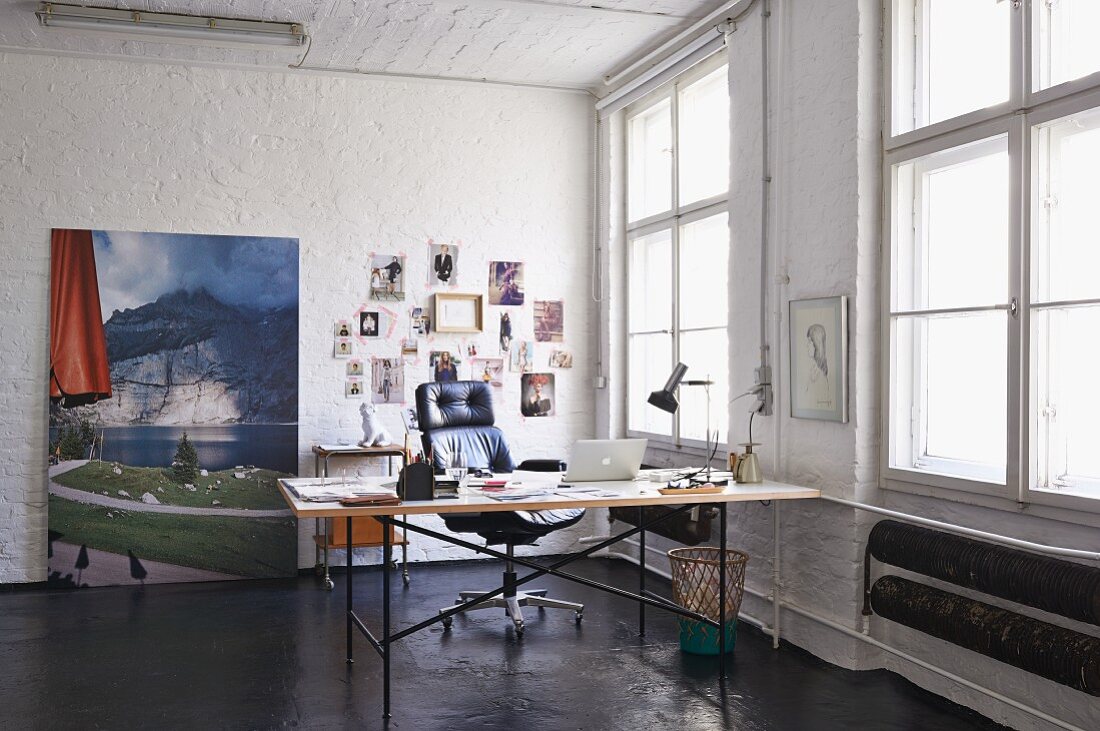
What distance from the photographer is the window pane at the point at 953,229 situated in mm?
3713

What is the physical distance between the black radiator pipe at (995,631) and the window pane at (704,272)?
6.61 ft

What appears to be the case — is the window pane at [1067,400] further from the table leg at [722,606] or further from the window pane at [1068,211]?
the table leg at [722,606]

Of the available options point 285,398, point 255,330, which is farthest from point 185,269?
point 285,398

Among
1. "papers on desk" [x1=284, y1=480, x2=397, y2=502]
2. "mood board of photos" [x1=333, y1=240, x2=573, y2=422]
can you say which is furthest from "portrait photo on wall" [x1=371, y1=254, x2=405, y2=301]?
"papers on desk" [x1=284, y1=480, x2=397, y2=502]

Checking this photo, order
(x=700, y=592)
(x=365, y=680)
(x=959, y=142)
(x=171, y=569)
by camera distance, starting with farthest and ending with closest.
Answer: (x=171, y=569) → (x=700, y=592) → (x=365, y=680) → (x=959, y=142)

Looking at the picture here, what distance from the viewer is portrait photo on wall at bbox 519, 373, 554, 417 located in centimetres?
679

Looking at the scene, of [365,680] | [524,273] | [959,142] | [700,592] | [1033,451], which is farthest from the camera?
[524,273]

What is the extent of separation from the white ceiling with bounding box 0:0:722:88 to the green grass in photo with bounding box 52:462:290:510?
252 cm

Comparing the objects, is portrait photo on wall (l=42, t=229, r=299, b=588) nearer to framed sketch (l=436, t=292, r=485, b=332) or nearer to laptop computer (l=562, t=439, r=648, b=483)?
framed sketch (l=436, t=292, r=485, b=332)

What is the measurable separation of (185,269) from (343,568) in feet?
6.93

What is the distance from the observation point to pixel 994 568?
11.1 ft

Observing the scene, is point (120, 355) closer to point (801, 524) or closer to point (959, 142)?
point (801, 524)

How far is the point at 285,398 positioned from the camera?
6293mm

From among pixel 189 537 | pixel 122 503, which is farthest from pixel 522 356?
pixel 122 503
